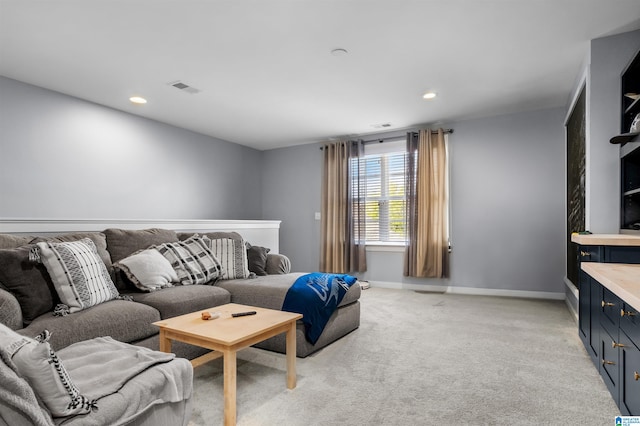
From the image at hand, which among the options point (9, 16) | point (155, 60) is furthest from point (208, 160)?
point (9, 16)

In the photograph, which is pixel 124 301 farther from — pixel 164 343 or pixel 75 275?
pixel 164 343

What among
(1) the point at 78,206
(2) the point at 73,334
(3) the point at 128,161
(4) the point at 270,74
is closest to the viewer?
(2) the point at 73,334

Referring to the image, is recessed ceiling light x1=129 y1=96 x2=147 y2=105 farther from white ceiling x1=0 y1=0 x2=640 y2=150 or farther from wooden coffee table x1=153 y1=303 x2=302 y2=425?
wooden coffee table x1=153 y1=303 x2=302 y2=425

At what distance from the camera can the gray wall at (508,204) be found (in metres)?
4.48

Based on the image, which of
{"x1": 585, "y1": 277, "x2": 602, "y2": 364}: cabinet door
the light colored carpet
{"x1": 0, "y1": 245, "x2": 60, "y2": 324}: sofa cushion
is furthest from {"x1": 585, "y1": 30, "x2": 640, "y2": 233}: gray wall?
{"x1": 0, "y1": 245, "x2": 60, "y2": 324}: sofa cushion

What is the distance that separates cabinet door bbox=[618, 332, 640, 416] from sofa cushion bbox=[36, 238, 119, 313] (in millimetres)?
2961

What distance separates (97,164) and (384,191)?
12.6 feet

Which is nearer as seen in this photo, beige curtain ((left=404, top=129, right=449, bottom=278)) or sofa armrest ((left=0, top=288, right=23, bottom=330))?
sofa armrest ((left=0, top=288, right=23, bottom=330))

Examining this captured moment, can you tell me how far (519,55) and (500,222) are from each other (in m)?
2.35

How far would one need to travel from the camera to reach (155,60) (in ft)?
10.1

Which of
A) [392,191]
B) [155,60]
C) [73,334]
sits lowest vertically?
[73,334]

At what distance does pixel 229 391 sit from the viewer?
1734 mm

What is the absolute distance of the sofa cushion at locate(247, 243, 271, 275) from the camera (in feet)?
12.6

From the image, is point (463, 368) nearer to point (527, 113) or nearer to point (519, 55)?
point (519, 55)
